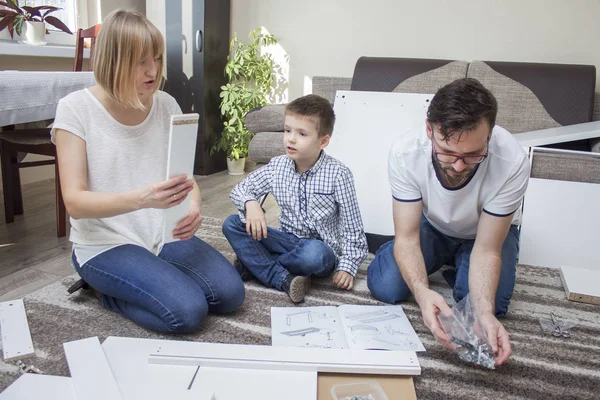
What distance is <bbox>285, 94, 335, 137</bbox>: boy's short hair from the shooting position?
163 cm

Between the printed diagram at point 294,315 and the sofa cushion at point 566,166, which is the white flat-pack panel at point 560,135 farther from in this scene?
the printed diagram at point 294,315

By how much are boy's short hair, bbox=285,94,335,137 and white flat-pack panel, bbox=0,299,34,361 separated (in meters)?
1.00

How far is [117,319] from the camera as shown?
4.57 ft

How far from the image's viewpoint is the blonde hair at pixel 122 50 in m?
1.19

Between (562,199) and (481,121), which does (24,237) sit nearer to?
(481,121)

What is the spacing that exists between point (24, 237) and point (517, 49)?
2922 millimetres

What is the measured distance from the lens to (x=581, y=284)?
5.70 feet

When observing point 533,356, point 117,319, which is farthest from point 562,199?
point 117,319

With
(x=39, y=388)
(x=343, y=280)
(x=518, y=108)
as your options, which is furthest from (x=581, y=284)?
(x=39, y=388)

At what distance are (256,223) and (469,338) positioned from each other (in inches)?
28.5

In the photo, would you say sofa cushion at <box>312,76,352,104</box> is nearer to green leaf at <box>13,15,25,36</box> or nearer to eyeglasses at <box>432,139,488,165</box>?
green leaf at <box>13,15,25,36</box>

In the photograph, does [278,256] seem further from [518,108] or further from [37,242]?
[518,108]

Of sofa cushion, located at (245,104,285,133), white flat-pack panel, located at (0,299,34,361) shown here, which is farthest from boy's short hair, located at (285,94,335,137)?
sofa cushion, located at (245,104,285,133)

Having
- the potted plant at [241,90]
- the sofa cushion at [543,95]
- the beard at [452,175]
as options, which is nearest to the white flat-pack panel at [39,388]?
the beard at [452,175]
